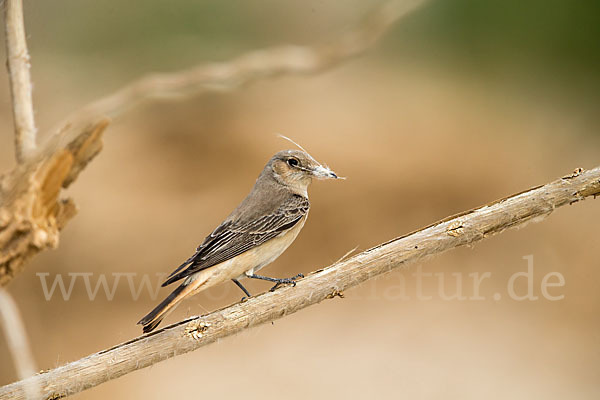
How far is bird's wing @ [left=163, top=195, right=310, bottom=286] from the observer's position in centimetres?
148

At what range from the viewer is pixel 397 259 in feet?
4.19

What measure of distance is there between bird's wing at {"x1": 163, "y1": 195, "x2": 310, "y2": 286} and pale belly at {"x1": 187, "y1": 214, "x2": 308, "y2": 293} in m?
0.02

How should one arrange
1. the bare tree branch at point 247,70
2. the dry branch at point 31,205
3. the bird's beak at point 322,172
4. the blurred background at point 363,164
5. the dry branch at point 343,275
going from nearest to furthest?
the bare tree branch at point 247,70 → the dry branch at point 31,205 → the dry branch at point 343,275 → the bird's beak at point 322,172 → the blurred background at point 363,164

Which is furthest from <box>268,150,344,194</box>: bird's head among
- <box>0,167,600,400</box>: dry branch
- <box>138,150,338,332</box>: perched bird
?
<box>0,167,600,400</box>: dry branch

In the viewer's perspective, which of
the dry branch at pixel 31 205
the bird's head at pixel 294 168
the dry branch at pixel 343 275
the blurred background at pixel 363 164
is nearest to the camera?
the dry branch at pixel 31 205

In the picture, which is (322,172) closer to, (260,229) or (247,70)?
(260,229)

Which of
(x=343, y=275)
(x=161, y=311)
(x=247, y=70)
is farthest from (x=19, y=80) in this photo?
(x=343, y=275)

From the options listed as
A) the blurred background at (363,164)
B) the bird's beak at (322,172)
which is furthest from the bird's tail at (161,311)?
the blurred background at (363,164)

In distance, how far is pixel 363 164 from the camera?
162 inches

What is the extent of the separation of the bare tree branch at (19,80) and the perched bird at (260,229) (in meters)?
0.49

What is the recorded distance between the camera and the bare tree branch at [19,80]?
1.00m

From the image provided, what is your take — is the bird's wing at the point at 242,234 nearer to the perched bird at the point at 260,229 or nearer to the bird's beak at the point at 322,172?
the perched bird at the point at 260,229

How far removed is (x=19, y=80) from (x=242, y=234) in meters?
0.73

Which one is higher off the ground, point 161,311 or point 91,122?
point 91,122
